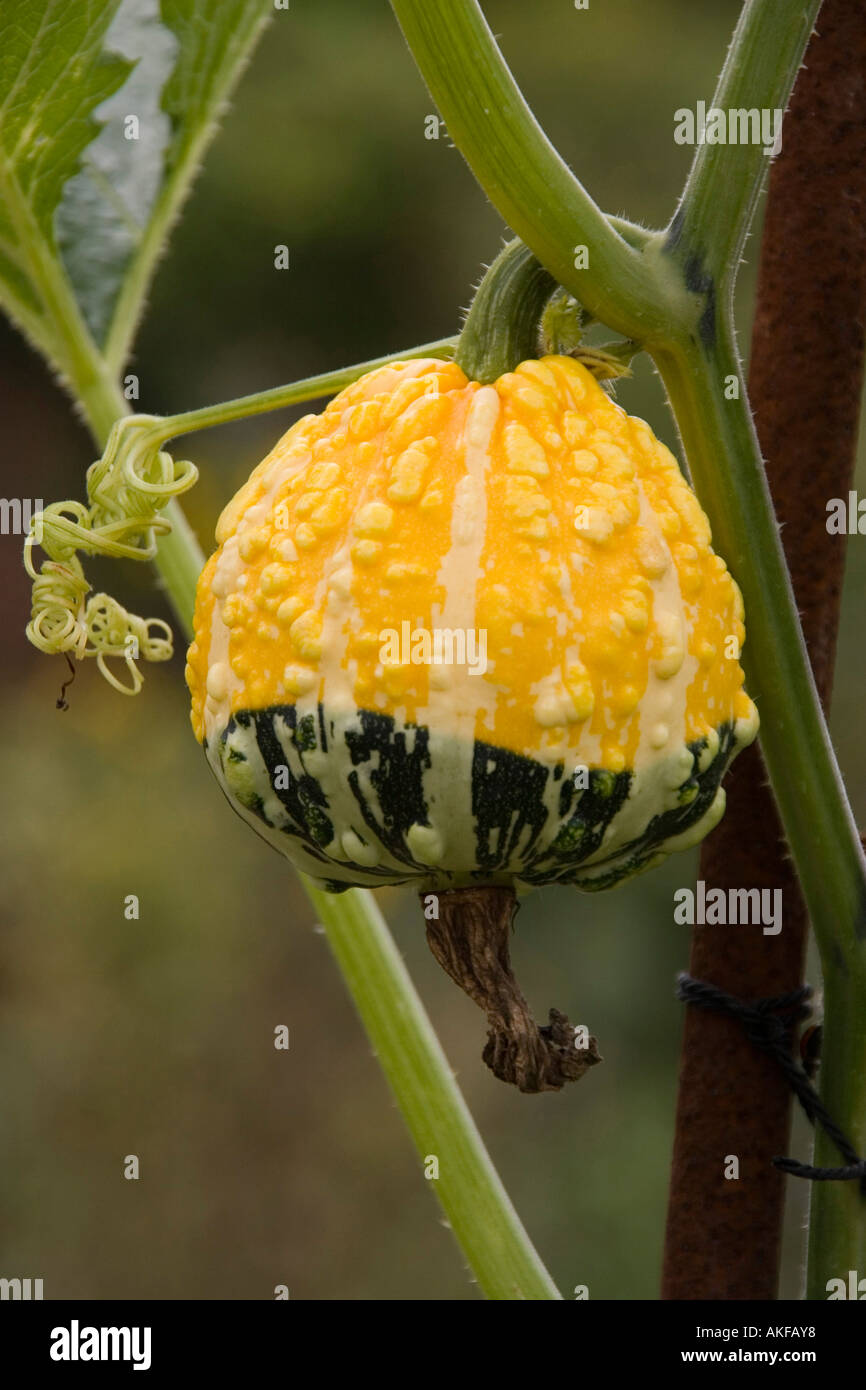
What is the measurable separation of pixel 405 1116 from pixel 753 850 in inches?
13.0

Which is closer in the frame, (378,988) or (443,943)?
(443,943)

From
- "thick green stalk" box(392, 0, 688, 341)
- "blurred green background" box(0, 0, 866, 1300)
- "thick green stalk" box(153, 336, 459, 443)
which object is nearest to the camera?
"thick green stalk" box(392, 0, 688, 341)

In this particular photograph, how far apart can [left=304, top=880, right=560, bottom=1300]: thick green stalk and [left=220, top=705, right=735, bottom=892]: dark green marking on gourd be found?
0.79 feet

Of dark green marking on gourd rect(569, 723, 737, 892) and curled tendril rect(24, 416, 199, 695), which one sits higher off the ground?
curled tendril rect(24, 416, 199, 695)

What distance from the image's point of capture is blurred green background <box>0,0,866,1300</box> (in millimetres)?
3510

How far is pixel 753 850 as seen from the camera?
106 cm

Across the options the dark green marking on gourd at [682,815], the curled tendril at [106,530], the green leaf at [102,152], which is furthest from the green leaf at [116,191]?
the dark green marking on gourd at [682,815]

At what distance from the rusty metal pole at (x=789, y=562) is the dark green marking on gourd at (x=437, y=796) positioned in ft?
0.74

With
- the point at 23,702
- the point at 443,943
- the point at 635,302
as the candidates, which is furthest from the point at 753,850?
the point at 23,702

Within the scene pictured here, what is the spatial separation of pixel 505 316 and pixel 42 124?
1.51 ft

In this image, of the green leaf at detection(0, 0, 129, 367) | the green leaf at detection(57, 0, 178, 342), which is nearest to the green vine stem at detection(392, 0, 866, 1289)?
the green leaf at detection(0, 0, 129, 367)

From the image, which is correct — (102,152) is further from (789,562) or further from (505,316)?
(789,562)

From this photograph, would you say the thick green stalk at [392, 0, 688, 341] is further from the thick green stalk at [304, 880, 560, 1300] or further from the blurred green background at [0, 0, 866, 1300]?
the blurred green background at [0, 0, 866, 1300]
